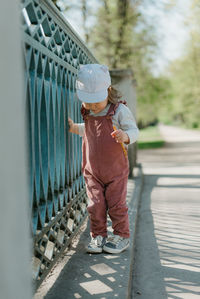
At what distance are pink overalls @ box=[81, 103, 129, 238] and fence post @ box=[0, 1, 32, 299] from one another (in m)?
1.89

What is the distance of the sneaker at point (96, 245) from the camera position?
2.97 meters

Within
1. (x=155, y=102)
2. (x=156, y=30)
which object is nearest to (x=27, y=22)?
(x=156, y=30)

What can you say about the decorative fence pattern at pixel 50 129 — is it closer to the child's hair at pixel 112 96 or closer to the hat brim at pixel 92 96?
the hat brim at pixel 92 96

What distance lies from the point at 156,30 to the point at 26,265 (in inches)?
691

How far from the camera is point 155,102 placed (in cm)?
2342

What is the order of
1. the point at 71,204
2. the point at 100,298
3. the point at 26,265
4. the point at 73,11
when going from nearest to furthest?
the point at 26,265, the point at 100,298, the point at 71,204, the point at 73,11

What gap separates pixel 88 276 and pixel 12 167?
1.73 m

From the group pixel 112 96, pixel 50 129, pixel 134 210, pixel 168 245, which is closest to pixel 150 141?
pixel 134 210

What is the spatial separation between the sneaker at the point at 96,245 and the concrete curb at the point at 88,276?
0.13 ft

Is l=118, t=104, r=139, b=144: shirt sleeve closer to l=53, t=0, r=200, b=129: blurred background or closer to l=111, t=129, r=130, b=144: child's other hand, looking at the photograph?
l=111, t=129, r=130, b=144: child's other hand

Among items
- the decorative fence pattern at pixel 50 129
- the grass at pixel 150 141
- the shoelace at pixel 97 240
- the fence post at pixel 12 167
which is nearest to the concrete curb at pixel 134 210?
the shoelace at pixel 97 240

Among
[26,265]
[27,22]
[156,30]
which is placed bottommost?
[26,265]

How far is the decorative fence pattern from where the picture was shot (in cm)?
211

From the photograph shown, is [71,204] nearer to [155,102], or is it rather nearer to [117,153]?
[117,153]
